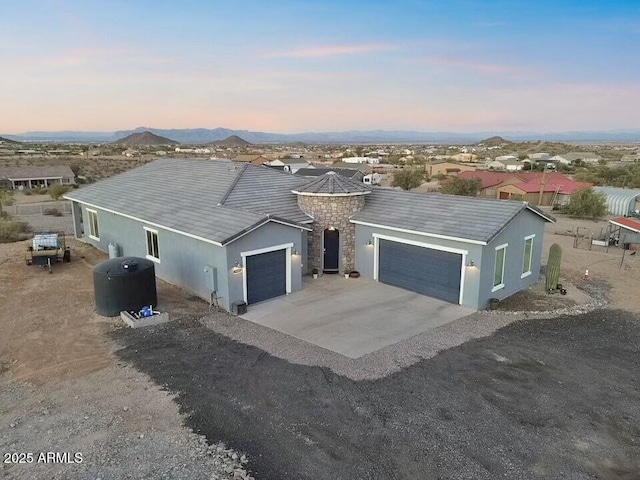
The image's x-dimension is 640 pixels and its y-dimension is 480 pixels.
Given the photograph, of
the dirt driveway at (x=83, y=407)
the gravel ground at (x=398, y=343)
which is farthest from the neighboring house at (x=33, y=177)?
the gravel ground at (x=398, y=343)

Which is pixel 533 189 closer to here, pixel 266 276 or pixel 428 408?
pixel 266 276

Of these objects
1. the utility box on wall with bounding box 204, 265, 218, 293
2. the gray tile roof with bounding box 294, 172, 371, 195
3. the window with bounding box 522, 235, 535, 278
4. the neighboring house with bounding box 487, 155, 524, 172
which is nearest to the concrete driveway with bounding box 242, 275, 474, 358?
the utility box on wall with bounding box 204, 265, 218, 293

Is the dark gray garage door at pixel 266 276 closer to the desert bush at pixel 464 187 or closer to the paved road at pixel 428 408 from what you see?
the paved road at pixel 428 408

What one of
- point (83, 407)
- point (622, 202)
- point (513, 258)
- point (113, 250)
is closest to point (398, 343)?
point (513, 258)

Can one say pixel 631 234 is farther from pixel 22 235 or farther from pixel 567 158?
pixel 567 158

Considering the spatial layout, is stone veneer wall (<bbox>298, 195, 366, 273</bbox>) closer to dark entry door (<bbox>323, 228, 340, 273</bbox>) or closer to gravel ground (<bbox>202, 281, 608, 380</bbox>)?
dark entry door (<bbox>323, 228, 340, 273</bbox>)
